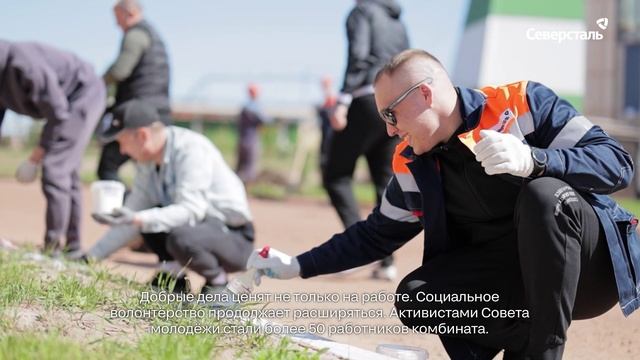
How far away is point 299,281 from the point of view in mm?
5020

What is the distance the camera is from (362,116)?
518cm

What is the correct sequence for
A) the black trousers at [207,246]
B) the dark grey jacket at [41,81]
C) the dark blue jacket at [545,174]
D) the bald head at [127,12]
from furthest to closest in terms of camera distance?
the bald head at [127,12] < the dark grey jacket at [41,81] < the black trousers at [207,246] < the dark blue jacket at [545,174]

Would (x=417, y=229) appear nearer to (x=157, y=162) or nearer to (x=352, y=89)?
(x=157, y=162)

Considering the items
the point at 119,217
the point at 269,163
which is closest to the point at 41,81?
the point at 119,217

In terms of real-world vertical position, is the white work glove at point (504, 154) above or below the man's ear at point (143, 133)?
above

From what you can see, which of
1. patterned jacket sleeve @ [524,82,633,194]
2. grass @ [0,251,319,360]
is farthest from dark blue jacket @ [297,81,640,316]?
grass @ [0,251,319,360]

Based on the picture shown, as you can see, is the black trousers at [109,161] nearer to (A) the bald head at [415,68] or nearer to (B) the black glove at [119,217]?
(B) the black glove at [119,217]

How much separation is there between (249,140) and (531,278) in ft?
42.7

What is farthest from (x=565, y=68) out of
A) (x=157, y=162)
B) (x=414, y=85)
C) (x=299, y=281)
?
(x=414, y=85)

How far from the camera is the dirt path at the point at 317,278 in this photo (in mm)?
3516

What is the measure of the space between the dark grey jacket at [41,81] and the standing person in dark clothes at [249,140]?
9.61 metres

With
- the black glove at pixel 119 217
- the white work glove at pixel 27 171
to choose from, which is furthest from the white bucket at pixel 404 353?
the white work glove at pixel 27 171

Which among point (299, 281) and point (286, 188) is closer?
point (299, 281)

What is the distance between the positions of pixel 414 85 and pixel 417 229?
626 millimetres
